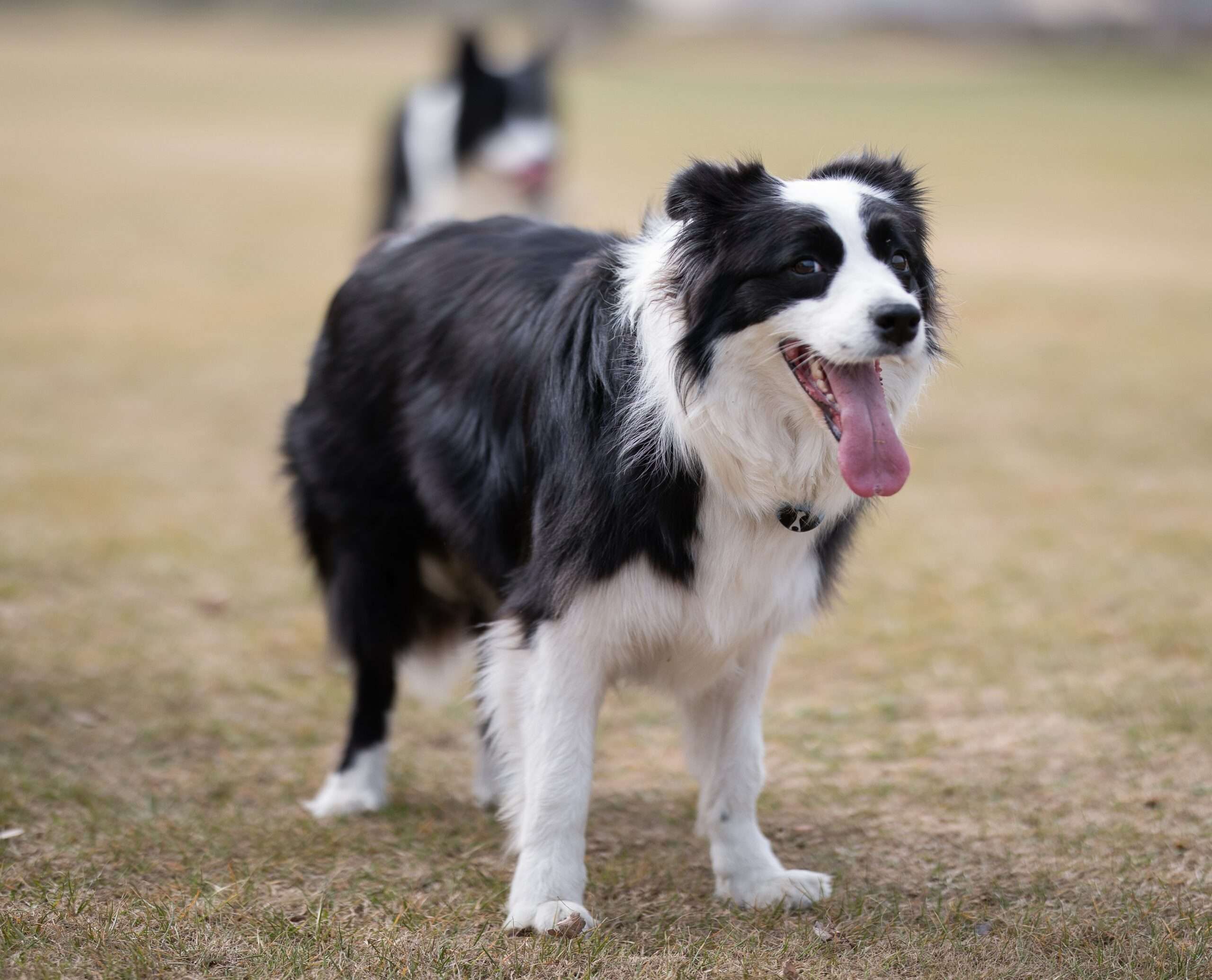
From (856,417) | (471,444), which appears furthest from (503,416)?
(856,417)

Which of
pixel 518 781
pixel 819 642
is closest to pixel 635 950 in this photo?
pixel 518 781

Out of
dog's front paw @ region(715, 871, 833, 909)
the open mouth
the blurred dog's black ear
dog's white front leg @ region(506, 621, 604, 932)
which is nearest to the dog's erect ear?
the open mouth

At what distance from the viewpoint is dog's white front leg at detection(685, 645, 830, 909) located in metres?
3.48

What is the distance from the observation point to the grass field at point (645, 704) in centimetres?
323

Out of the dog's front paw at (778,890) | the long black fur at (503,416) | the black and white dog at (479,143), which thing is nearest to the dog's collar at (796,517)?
the long black fur at (503,416)

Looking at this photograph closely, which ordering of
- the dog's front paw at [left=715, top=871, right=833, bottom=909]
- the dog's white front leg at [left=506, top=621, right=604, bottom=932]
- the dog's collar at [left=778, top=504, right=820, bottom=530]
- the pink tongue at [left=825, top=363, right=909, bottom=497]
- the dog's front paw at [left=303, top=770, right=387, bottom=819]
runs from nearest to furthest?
the pink tongue at [left=825, top=363, right=909, bottom=497]
the dog's collar at [left=778, top=504, right=820, bottom=530]
the dog's white front leg at [left=506, top=621, right=604, bottom=932]
the dog's front paw at [left=715, top=871, right=833, bottom=909]
the dog's front paw at [left=303, top=770, right=387, bottom=819]

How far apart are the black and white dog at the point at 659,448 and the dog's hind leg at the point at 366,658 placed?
0.76 ft

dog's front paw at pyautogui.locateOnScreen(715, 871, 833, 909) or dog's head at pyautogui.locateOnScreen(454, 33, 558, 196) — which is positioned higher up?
dog's head at pyautogui.locateOnScreen(454, 33, 558, 196)

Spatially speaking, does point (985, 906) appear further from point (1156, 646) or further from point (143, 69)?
point (143, 69)

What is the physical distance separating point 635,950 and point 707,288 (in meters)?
1.57

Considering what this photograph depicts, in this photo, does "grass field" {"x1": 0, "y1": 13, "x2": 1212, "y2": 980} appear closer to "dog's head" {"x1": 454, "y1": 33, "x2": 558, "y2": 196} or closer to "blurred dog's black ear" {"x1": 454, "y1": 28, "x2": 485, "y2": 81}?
"dog's head" {"x1": 454, "y1": 33, "x2": 558, "y2": 196}

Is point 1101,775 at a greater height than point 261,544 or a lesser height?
greater

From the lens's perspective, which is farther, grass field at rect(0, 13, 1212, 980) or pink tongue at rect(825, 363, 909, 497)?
grass field at rect(0, 13, 1212, 980)

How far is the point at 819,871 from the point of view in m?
3.69
